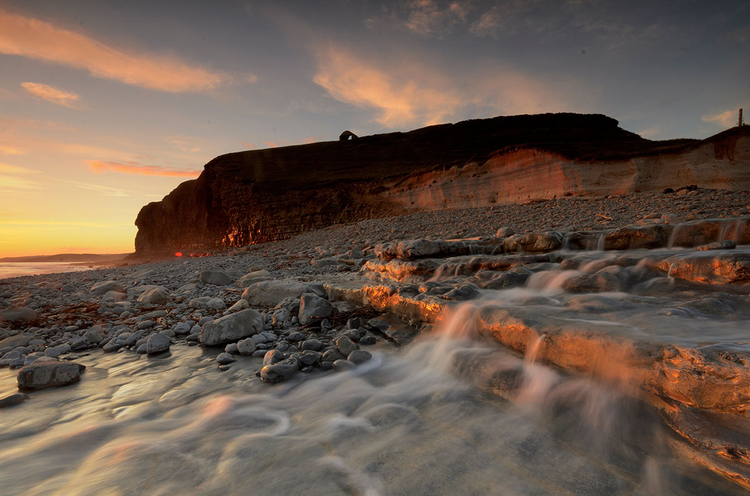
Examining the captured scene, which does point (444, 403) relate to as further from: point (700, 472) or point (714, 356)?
point (714, 356)

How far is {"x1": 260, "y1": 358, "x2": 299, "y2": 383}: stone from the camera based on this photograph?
2789 millimetres

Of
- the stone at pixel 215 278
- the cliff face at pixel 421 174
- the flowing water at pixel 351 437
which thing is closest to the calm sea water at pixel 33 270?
the cliff face at pixel 421 174

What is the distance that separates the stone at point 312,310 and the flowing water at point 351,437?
121cm

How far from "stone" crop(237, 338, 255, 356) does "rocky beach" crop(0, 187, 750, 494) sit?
3cm

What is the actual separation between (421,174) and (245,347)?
64.9 feet

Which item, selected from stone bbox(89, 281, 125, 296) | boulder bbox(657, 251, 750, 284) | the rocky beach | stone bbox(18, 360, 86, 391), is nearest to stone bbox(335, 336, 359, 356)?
the rocky beach

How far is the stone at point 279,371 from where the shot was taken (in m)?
2.79

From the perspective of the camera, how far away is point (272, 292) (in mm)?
5129

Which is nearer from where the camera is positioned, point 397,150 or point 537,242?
point 537,242

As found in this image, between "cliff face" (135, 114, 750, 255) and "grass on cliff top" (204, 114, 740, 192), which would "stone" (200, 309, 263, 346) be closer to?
"cliff face" (135, 114, 750, 255)

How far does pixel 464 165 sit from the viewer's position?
64.6 ft

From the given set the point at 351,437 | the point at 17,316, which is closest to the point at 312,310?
the point at 351,437

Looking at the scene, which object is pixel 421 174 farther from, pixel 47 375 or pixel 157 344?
pixel 47 375

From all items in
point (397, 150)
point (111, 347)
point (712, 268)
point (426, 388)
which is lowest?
point (426, 388)
